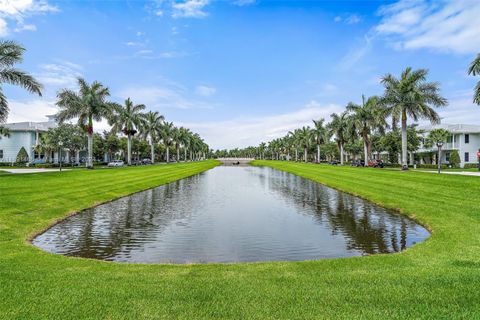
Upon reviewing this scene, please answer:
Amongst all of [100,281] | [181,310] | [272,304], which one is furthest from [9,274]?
[272,304]

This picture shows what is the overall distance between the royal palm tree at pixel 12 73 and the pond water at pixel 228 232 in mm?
17306

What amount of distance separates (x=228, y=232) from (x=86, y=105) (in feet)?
151

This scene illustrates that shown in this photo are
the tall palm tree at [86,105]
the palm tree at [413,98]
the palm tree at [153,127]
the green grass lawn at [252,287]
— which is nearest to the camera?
the green grass lawn at [252,287]

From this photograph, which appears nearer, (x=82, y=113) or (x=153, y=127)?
(x=82, y=113)

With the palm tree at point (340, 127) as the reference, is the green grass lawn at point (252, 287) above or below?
below

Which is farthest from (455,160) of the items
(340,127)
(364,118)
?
(340,127)

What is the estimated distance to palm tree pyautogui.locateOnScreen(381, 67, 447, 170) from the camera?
1722 inches

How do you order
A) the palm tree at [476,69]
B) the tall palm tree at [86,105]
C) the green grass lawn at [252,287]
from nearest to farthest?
1. the green grass lawn at [252,287]
2. the palm tree at [476,69]
3. the tall palm tree at [86,105]

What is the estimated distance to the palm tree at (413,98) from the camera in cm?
4375

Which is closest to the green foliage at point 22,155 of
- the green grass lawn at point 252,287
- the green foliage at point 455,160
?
the green grass lawn at point 252,287

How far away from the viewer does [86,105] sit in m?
52.7

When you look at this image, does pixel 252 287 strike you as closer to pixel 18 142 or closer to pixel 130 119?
pixel 130 119

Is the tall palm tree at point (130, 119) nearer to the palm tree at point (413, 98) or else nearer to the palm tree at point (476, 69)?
the palm tree at point (413, 98)

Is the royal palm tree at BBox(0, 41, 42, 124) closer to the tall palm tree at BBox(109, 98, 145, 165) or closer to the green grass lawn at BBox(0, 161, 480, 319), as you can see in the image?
the green grass lawn at BBox(0, 161, 480, 319)
